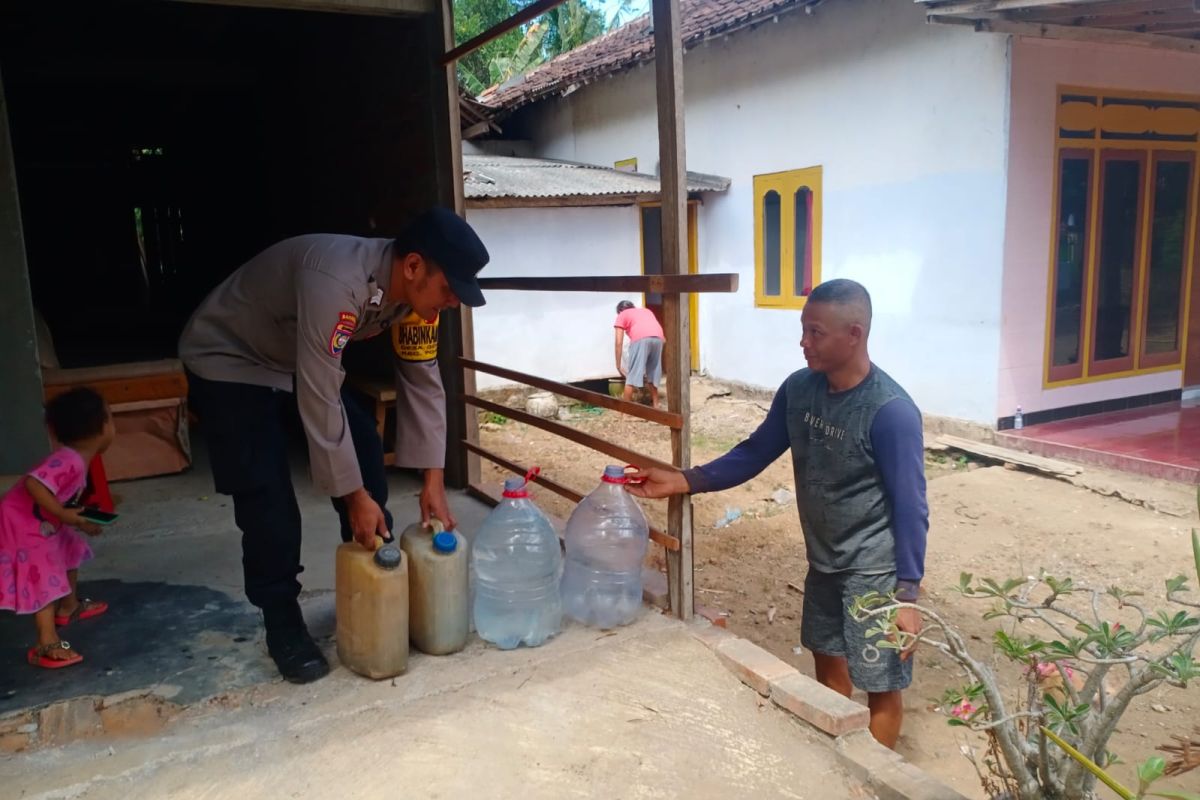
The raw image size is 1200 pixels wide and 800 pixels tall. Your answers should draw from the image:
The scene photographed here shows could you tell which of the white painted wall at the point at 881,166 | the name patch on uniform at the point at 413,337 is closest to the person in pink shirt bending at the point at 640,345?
the white painted wall at the point at 881,166

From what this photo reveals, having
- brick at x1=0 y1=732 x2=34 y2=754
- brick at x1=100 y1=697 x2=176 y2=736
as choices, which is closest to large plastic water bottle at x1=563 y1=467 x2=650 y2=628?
brick at x1=100 y1=697 x2=176 y2=736

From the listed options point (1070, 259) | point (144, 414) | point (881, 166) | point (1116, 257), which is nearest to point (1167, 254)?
point (1116, 257)

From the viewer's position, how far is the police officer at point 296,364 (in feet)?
8.07

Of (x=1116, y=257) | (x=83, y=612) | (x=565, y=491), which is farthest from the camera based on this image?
(x=1116, y=257)

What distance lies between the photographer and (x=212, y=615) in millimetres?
3189

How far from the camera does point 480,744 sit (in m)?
2.42

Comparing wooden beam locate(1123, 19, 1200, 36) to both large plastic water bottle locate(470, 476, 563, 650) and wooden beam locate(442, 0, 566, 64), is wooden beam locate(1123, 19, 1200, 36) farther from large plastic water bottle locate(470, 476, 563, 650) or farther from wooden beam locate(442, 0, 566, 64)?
large plastic water bottle locate(470, 476, 563, 650)

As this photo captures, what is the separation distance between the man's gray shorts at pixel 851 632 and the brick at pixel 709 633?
30 cm

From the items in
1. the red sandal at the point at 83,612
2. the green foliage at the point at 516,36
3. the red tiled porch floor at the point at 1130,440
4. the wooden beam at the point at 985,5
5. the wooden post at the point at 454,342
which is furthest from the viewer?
the green foliage at the point at 516,36

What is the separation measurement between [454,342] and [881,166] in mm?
5526

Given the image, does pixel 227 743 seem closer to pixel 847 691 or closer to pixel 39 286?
pixel 847 691

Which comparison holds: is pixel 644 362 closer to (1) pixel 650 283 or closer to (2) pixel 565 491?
(2) pixel 565 491

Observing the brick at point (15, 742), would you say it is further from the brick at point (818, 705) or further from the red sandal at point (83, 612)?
the brick at point (818, 705)

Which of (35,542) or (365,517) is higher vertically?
(365,517)
